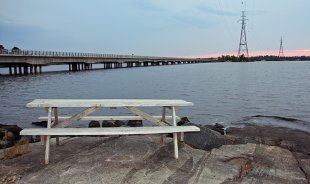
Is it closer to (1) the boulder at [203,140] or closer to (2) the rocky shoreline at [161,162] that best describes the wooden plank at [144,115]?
(2) the rocky shoreline at [161,162]

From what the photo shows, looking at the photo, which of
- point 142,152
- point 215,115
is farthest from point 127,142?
point 215,115

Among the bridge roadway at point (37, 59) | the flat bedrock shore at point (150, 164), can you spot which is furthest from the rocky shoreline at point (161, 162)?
the bridge roadway at point (37, 59)

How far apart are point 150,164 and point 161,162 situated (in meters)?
0.23

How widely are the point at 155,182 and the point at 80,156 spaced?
188 centimetres

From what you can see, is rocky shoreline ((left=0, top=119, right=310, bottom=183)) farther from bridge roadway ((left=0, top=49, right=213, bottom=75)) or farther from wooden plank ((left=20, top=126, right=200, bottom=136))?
bridge roadway ((left=0, top=49, right=213, bottom=75))

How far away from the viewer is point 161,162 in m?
6.09

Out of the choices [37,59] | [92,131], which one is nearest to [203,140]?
[92,131]

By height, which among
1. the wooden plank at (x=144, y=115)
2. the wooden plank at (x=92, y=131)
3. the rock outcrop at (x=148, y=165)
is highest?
the wooden plank at (x=144, y=115)

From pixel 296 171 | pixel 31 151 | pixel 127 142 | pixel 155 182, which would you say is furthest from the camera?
pixel 127 142

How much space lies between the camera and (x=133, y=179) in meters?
5.27

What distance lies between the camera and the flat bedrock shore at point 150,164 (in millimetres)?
5383

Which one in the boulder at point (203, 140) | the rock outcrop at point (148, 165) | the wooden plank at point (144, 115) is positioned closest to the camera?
the rock outcrop at point (148, 165)

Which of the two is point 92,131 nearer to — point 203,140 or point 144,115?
point 144,115

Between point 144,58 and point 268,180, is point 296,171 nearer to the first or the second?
point 268,180
